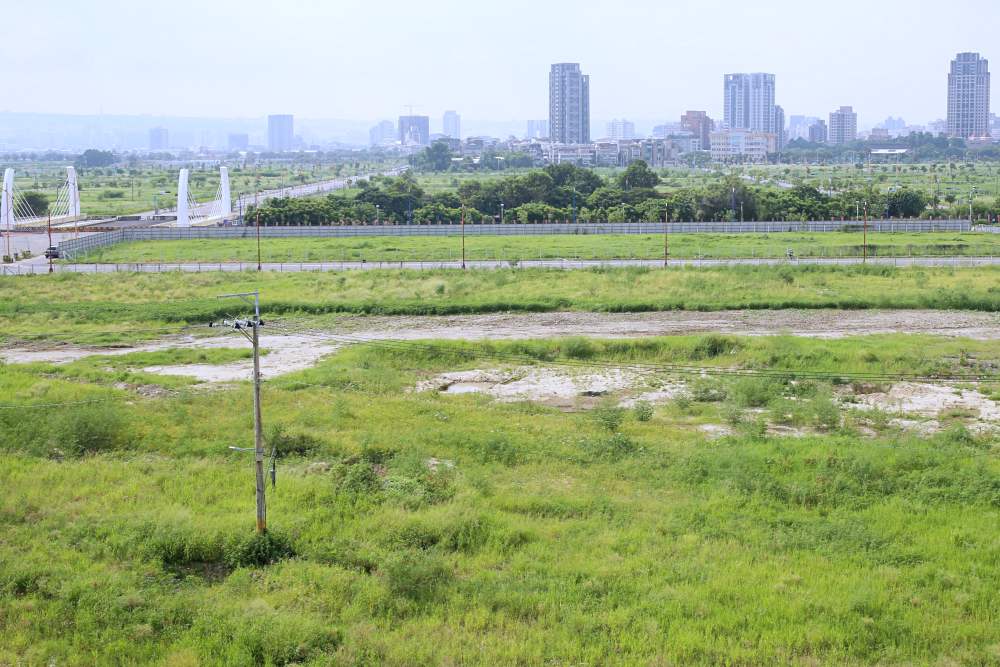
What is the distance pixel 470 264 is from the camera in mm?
62031

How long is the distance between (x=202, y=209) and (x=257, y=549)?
8970cm

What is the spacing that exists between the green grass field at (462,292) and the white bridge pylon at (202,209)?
32.9 metres

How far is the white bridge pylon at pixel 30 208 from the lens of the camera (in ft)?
282

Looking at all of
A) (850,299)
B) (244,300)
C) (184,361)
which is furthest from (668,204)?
(184,361)

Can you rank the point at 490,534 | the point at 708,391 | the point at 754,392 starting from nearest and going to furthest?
the point at 490,534, the point at 754,392, the point at 708,391

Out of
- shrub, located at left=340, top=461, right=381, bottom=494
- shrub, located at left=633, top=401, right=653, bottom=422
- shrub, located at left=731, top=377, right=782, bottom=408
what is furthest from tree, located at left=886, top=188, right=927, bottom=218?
shrub, located at left=340, top=461, right=381, bottom=494

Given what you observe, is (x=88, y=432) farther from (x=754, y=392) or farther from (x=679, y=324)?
(x=679, y=324)

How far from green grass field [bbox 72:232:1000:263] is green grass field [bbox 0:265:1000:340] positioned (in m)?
8.53

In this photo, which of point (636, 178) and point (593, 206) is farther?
point (636, 178)

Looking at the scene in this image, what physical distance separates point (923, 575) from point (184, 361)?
25533mm

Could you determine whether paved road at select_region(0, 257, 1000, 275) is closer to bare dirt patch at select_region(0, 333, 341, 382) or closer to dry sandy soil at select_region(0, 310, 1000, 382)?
dry sandy soil at select_region(0, 310, 1000, 382)

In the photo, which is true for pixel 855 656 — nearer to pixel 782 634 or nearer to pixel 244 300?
pixel 782 634

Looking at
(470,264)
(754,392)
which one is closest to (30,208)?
(470,264)

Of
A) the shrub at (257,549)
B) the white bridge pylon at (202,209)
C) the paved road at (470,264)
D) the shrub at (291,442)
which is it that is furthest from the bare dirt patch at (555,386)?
the white bridge pylon at (202,209)
